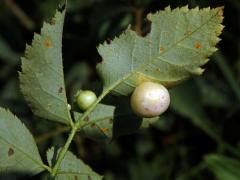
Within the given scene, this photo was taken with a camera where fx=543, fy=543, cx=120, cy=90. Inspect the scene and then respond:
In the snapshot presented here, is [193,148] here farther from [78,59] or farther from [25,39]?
[25,39]

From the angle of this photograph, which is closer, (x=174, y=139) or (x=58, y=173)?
(x=58, y=173)

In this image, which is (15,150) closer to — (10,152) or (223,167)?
(10,152)

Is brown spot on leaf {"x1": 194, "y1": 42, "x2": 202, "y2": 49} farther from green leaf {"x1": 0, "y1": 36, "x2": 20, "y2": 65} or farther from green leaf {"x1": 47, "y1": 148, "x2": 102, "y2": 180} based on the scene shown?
green leaf {"x1": 0, "y1": 36, "x2": 20, "y2": 65}

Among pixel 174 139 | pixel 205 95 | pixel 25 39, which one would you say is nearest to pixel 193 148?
pixel 174 139

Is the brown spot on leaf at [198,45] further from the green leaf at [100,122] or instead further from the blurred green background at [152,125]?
the blurred green background at [152,125]

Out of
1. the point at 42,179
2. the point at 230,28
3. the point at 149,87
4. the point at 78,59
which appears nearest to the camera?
the point at 149,87
